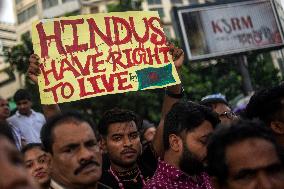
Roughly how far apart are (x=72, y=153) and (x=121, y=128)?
1269 mm

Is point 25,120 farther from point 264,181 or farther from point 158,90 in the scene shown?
point 158,90

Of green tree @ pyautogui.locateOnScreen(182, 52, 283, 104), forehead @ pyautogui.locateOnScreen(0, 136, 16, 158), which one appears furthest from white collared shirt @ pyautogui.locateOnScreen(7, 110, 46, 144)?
green tree @ pyautogui.locateOnScreen(182, 52, 283, 104)

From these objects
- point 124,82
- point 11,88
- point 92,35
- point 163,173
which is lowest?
point 163,173

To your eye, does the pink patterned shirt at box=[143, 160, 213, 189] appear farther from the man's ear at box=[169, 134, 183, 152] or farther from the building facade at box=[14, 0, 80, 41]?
the building facade at box=[14, 0, 80, 41]

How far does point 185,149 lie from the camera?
277 cm

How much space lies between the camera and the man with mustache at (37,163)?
11.0 feet

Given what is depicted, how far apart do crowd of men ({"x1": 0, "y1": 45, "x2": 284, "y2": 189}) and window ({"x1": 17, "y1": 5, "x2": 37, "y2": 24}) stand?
144ft

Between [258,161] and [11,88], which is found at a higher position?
[11,88]

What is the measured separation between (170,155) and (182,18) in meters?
12.2

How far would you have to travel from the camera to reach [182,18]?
14.6 metres

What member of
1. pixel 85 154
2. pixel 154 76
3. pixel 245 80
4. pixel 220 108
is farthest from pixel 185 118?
pixel 245 80

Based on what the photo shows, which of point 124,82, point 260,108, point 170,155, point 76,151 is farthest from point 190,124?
point 124,82

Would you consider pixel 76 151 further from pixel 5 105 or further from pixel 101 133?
pixel 5 105

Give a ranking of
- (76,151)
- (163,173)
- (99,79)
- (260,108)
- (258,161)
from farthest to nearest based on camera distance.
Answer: (99,79) → (260,108) → (163,173) → (76,151) → (258,161)
